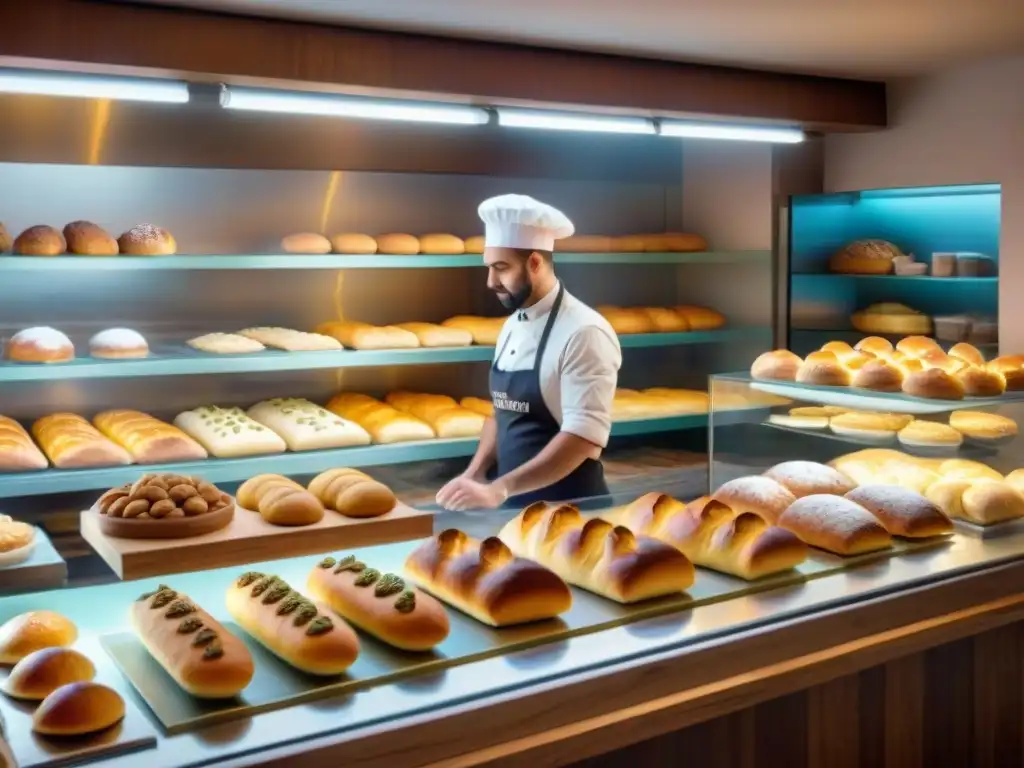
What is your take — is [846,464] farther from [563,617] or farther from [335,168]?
[335,168]

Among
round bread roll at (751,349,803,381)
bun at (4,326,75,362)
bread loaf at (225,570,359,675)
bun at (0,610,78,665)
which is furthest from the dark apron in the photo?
bun at (0,610,78,665)

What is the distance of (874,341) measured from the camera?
3.23 m

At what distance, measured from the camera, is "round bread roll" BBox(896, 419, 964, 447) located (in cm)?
254

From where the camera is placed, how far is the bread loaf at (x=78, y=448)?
129 inches

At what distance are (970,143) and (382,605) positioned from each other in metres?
3.38

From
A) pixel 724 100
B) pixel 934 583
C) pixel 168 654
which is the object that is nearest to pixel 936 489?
pixel 934 583

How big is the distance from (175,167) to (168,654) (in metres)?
2.80

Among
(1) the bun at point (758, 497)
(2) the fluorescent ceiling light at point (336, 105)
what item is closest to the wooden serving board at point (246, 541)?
(1) the bun at point (758, 497)

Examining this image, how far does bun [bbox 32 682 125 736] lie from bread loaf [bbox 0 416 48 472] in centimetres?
202

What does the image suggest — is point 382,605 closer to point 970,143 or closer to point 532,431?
point 532,431

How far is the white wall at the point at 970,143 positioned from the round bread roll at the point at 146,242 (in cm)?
279

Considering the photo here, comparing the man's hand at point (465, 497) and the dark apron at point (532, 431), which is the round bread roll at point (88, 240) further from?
the man's hand at point (465, 497)

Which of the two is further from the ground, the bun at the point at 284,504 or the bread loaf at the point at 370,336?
the bread loaf at the point at 370,336

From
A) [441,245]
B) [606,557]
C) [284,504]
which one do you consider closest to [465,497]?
[606,557]
